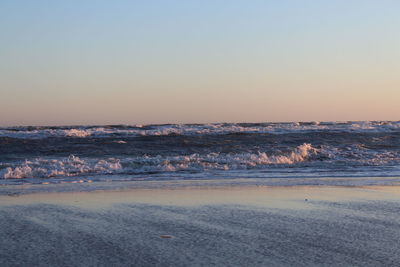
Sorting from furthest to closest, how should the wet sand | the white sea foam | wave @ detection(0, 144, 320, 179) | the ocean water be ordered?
1. wave @ detection(0, 144, 320, 179)
2. the ocean water
3. the white sea foam
4. the wet sand

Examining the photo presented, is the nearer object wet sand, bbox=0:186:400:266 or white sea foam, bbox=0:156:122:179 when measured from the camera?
wet sand, bbox=0:186:400:266

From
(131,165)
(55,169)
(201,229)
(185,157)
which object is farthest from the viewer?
(185,157)

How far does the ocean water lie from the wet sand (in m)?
3.57

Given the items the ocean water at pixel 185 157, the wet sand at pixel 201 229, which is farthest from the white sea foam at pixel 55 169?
the wet sand at pixel 201 229

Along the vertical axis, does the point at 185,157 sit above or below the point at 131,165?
above

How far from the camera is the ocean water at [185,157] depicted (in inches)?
461

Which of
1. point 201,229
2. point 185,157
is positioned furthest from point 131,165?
point 201,229

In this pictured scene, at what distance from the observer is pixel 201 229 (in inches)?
196

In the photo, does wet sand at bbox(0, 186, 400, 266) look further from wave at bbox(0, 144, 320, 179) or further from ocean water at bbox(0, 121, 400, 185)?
wave at bbox(0, 144, 320, 179)

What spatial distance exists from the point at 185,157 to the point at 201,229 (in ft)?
33.8

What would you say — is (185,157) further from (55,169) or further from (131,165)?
(55,169)

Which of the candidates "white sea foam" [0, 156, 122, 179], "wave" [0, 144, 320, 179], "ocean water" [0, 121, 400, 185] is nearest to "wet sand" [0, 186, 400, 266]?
"ocean water" [0, 121, 400, 185]

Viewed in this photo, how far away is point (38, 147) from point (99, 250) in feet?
60.0

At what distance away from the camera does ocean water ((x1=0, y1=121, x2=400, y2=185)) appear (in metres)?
11.7
